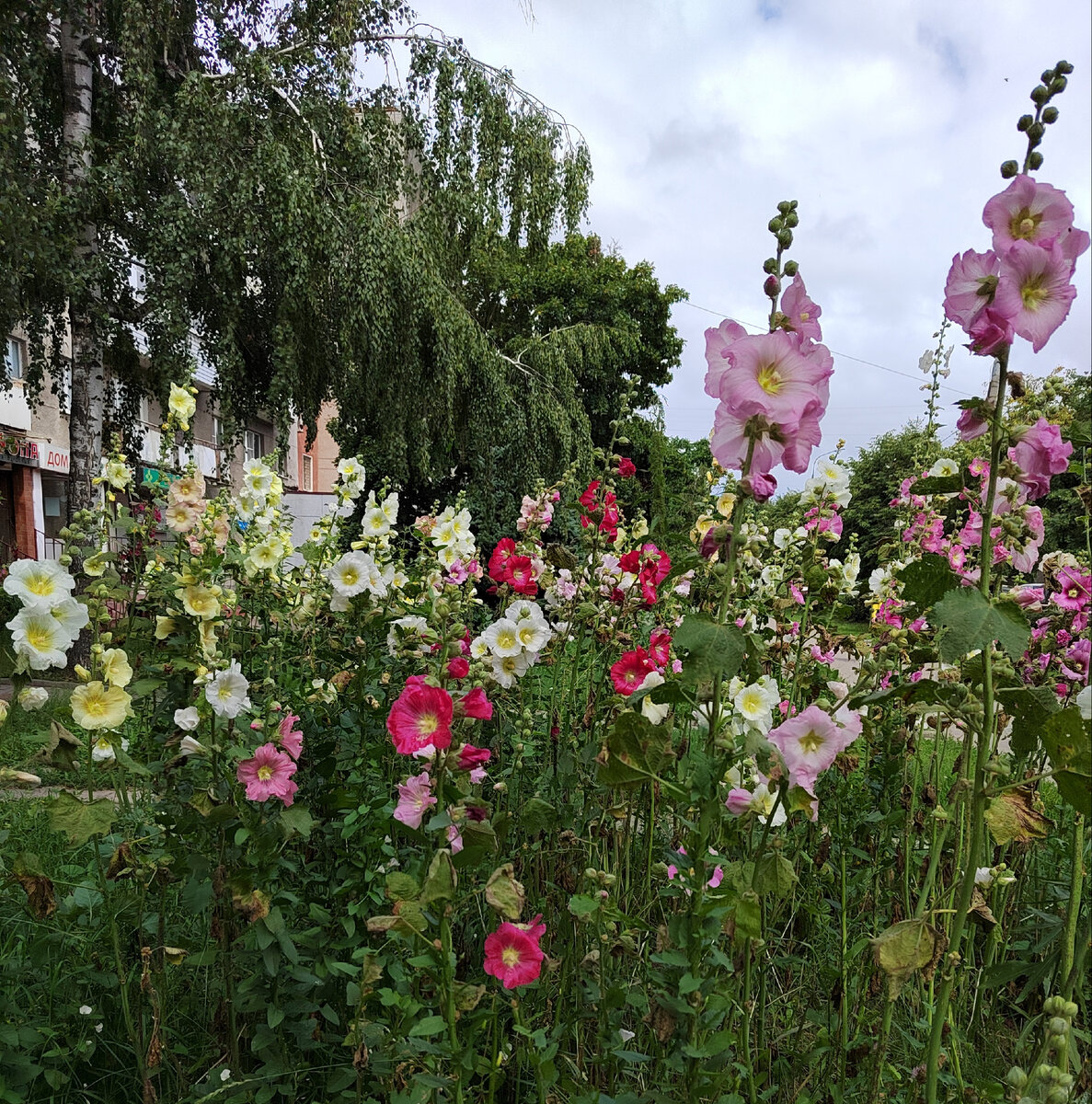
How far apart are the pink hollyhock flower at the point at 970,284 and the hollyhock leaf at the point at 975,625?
0.32 m

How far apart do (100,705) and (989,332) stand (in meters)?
Result: 1.44

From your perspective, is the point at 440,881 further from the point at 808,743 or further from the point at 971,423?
the point at 971,423

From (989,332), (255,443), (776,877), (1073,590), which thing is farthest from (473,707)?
(255,443)

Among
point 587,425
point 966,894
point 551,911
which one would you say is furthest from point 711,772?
point 587,425

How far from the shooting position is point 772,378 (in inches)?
38.3

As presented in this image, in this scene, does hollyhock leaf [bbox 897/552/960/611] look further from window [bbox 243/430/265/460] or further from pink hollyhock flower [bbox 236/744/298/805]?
window [bbox 243/430/265/460]

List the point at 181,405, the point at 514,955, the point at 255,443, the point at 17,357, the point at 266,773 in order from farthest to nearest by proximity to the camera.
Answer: the point at 255,443 → the point at 17,357 → the point at 181,405 → the point at 266,773 → the point at 514,955

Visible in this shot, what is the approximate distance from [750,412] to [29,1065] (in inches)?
62.4

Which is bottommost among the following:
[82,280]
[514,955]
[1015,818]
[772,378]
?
[514,955]

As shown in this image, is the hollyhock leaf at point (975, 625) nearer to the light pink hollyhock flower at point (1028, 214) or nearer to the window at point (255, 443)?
the light pink hollyhock flower at point (1028, 214)

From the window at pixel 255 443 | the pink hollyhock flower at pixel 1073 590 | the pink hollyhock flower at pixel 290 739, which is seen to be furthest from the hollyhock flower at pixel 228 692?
the window at pixel 255 443

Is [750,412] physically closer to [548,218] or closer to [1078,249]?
[1078,249]

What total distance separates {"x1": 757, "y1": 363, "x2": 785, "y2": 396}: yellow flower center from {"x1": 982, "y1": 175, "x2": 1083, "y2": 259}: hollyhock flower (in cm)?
26

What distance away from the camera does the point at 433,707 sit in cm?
106
